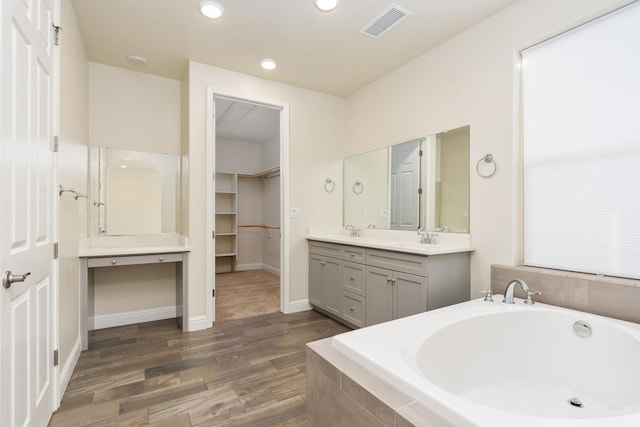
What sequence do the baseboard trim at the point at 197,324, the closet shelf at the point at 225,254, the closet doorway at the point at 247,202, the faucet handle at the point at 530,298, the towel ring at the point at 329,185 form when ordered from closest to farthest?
the faucet handle at the point at 530,298 → the baseboard trim at the point at 197,324 → the towel ring at the point at 329,185 → the closet doorway at the point at 247,202 → the closet shelf at the point at 225,254

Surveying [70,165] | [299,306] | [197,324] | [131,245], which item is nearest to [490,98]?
[299,306]

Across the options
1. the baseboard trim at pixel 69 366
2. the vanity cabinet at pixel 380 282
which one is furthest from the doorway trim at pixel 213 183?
the baseboard trim at pixel 69 366

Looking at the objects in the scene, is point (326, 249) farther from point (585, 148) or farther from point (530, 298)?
point (585, 148)

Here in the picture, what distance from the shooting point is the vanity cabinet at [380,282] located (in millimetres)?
2240

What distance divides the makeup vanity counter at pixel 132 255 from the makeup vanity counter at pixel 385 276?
1.37 m

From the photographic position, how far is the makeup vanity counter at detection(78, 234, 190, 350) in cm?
256

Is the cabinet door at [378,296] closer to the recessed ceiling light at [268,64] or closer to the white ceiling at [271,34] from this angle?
the white ceiling at [271,34]

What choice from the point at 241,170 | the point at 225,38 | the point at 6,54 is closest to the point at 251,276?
the point at 241,170

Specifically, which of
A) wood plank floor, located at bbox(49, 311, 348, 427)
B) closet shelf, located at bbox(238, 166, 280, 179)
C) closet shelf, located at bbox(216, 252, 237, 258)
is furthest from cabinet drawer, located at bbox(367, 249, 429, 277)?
closet shelf, located at bbox(216, 252, 237, 258)

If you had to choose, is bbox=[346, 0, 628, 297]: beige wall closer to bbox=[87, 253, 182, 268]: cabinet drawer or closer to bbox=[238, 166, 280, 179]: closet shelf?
bbox=[87, 253, 182, 268]: cabinet drawer

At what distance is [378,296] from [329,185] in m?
1.64

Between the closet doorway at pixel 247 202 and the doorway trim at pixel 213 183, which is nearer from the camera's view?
the doorway trim at pixel 213 183

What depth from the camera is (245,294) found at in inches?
168

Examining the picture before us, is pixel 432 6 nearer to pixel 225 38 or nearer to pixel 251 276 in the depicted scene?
pixel 225 38
